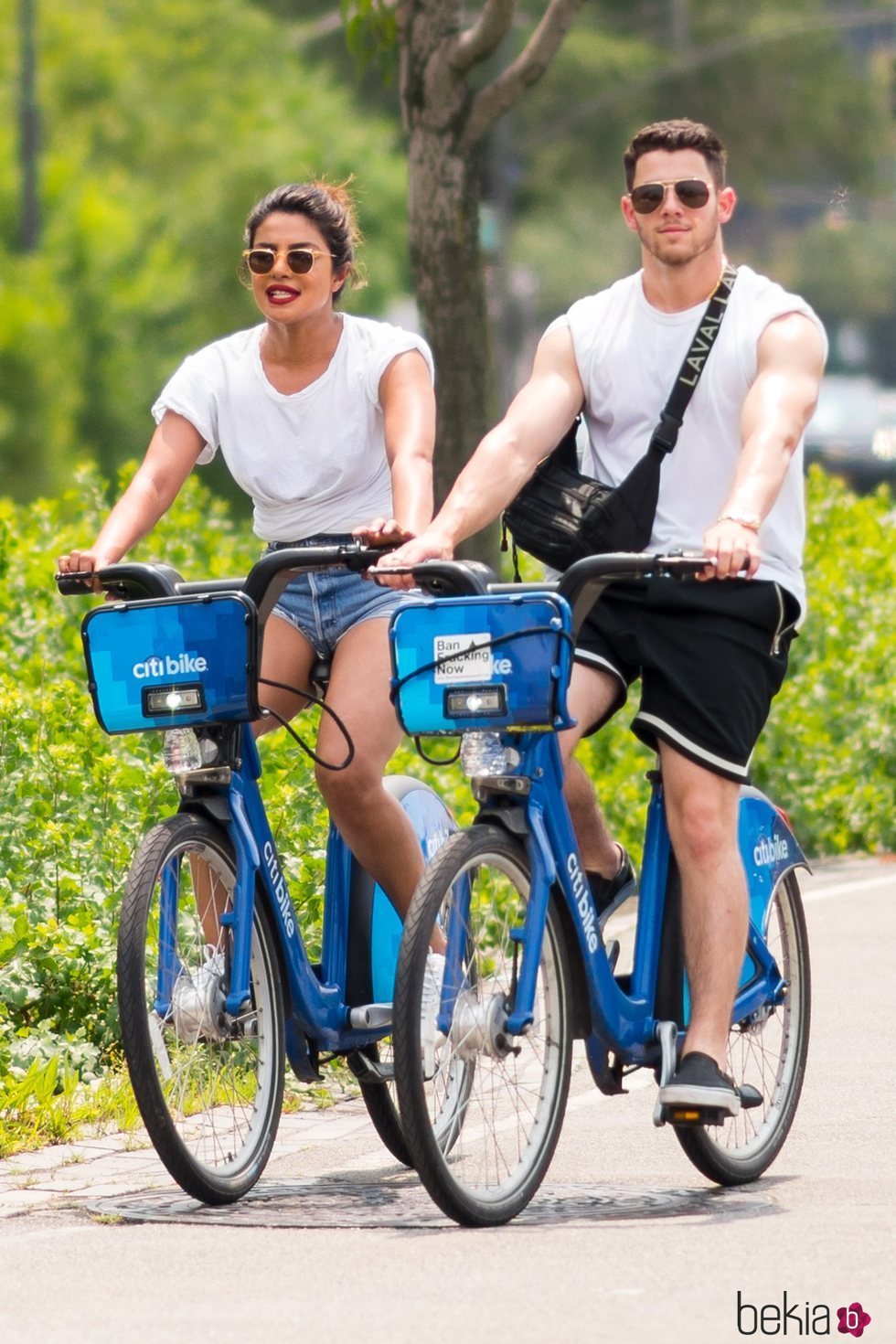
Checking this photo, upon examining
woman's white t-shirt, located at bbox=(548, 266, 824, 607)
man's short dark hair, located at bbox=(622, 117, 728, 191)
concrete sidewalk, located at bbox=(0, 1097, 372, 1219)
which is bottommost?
concrete sidewalk, located at bbox=(0, 1097, 372, 1219)

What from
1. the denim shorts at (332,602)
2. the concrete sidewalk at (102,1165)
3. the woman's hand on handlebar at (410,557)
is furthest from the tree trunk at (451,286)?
the woman's hand on handlebar at (410,557)

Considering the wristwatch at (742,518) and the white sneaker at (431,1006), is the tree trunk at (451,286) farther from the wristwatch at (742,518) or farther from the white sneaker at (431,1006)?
the white sneaker at (431,1006)

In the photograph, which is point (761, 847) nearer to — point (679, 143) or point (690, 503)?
point (690, 503)

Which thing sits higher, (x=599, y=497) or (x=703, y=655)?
(x=599, y=497)

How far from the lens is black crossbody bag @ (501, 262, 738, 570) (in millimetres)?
5340

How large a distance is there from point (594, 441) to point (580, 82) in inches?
1602

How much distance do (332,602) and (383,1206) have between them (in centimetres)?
124

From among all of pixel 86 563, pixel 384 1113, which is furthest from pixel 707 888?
pixel 86 563

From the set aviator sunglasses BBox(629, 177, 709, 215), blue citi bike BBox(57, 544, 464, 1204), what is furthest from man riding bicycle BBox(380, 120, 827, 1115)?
blue citi bike BBox(57, 544, 464, 1204)

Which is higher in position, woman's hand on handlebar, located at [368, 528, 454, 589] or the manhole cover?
woman's hand on handlebar, located at [368, 528, 454, 589]

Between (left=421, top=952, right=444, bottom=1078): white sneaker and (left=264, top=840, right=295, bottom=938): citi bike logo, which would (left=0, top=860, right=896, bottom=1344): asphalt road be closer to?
(left=421, top=952, right=444, bottom=1078): white sneaker

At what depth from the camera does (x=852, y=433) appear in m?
38.9

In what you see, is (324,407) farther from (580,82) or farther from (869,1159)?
(580,82)
